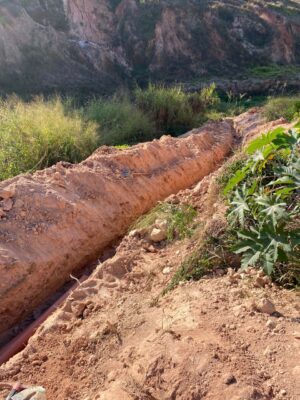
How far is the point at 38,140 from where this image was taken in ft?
20.9

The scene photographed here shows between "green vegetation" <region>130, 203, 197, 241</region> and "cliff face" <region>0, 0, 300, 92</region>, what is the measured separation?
1042 cm

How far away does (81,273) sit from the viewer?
4801 millimetres

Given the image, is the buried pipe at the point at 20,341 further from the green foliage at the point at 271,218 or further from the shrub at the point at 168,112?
the shrub at the point at 168,112

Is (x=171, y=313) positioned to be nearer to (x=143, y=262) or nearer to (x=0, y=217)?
(x=143, y=262)

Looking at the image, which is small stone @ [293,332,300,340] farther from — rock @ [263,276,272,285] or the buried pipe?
the buried pipe

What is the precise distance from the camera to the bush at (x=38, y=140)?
240 inches

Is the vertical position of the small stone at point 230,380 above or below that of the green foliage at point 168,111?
above

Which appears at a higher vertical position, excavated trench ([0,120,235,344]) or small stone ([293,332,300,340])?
small stone ([293,332,300,340])

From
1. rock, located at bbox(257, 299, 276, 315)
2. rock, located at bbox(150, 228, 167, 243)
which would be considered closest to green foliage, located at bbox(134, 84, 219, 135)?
rock, located at bbox(150, 228, 167, 243)

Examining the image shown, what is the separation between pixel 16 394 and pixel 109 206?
3.09 meters

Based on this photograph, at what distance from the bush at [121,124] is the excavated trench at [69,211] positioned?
153 cm

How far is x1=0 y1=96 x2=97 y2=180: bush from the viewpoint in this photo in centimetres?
610

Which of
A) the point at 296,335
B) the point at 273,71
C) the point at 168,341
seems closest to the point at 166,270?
the point at 168,341

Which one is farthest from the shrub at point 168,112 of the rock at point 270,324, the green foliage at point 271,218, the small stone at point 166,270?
the rock at point 270,324
